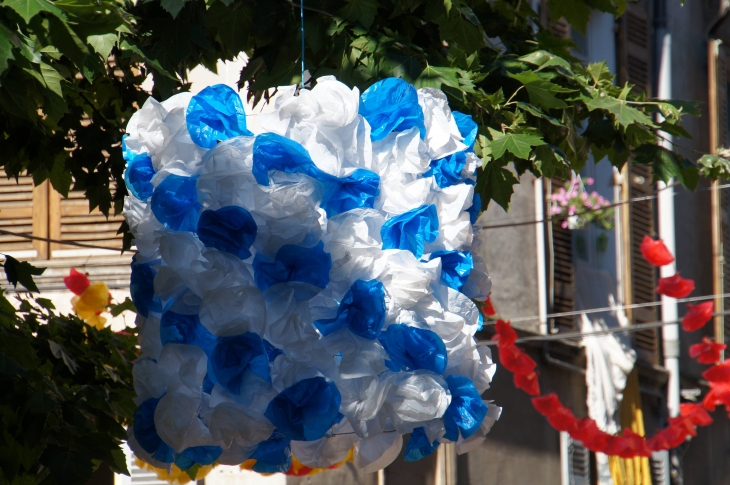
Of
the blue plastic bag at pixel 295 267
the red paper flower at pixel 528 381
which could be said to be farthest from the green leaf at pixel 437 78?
the red paper flower at pixel 528 381

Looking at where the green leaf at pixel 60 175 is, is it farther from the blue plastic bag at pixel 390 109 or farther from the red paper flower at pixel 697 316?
the red paper flower at pixel 697 316

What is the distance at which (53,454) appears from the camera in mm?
3729

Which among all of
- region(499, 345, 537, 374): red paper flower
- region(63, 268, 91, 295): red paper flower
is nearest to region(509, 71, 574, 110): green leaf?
region(63, 268, 91, 295): red paper flower

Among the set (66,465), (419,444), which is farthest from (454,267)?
(66,465)

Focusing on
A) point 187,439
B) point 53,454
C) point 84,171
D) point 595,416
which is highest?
point 84,171

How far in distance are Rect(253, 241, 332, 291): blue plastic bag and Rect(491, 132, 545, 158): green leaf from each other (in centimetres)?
155

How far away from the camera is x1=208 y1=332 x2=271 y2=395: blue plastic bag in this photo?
2355 millimetres

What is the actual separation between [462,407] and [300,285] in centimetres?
48

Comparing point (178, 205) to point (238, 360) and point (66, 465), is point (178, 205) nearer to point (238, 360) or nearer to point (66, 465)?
point (238, 360)

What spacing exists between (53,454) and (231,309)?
1.63m

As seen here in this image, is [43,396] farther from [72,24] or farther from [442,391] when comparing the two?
[442,391]

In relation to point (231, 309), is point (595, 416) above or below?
below

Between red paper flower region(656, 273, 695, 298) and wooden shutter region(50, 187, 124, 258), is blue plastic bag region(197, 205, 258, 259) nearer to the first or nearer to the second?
wooden shutter region(50, 187, 124, 258)

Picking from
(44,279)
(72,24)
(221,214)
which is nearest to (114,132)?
(72,24)
